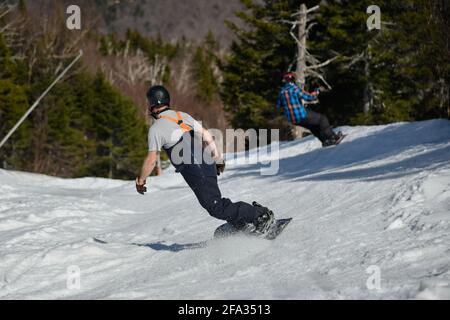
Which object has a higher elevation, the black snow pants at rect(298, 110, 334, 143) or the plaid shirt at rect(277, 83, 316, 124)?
the plaid shirt at rect(277, 83, 316, 124)

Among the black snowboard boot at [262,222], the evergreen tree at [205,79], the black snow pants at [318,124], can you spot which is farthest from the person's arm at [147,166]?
the evergreen tree at [205,79]

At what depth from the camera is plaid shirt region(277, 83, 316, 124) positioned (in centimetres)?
1031

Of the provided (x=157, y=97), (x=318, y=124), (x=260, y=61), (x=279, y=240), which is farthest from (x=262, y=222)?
(x=260, y=61)

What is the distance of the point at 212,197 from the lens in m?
5.12

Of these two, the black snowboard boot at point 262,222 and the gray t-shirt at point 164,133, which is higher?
the gray t-shirt at point 164,133

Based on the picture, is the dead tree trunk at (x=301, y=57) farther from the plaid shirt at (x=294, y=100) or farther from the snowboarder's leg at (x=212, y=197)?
the snowboarder's leg at (x=212, y=197)

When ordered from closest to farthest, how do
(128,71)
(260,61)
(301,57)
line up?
(301,57) < (260,61) < (128,71)

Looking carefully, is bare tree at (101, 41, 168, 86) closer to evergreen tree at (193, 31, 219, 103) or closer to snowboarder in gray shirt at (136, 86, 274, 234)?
evergreen tree at (193, 31, 219, 103)

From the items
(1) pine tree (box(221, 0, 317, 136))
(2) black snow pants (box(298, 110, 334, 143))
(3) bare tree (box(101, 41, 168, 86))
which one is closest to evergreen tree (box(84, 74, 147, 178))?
(1) pine tree (box(221, 0, 317, 136))

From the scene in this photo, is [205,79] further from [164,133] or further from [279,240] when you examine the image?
[279,240]

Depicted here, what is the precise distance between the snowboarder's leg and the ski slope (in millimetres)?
253

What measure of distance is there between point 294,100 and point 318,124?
0.89 meters

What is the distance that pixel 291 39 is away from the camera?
77.8 ft

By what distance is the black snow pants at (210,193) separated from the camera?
5109 millimetres
